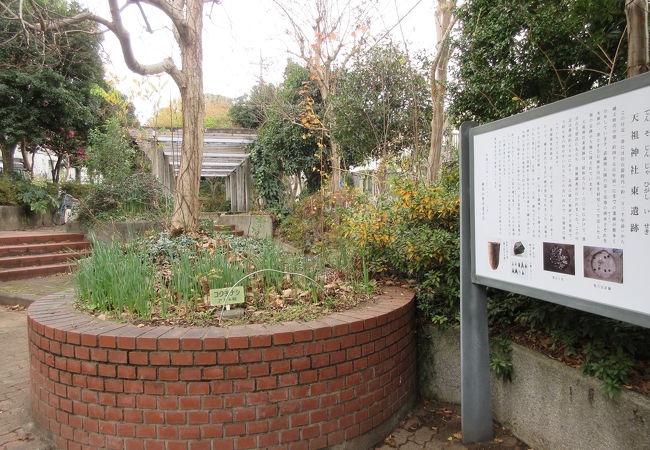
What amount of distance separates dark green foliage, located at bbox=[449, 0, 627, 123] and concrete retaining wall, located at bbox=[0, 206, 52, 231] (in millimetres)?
10935

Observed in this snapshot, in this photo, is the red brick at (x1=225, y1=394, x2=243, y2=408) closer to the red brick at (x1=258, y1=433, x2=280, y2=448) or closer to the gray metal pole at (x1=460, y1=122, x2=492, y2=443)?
the red brick at (x1=258, y1=433, x2=280, y2=448)

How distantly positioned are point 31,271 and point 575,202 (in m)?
8.89

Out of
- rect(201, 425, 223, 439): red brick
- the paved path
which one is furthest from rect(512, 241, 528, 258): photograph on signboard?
the paved path

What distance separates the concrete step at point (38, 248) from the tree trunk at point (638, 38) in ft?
29.1

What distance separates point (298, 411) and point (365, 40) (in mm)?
8258

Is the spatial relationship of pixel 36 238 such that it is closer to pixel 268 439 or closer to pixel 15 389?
pixel 15 389

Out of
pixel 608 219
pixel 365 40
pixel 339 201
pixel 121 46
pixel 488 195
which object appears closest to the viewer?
pixel 608 219

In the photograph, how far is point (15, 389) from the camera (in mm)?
3424

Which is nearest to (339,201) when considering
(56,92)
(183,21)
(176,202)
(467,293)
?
(176,202)

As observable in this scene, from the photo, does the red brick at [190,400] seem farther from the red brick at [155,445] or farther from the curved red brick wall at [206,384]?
the red brick at [155,445]

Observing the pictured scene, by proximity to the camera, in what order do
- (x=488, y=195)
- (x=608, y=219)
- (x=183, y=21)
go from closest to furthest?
(x=608, y=219) → (x=488, y=195) → (x=183, y=21)

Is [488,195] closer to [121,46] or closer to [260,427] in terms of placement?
[260,427]

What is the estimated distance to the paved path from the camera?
2.68 m

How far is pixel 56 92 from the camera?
37.9 feet
